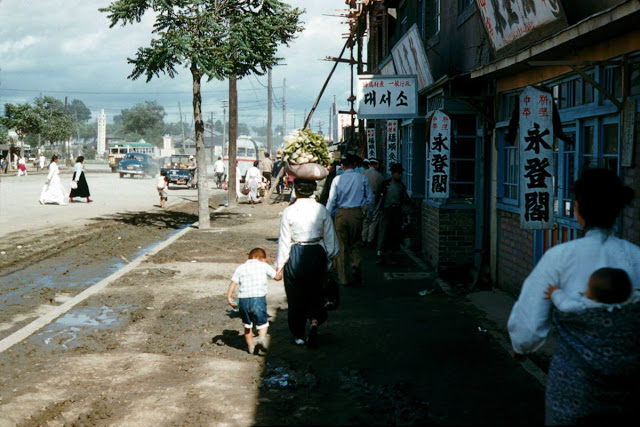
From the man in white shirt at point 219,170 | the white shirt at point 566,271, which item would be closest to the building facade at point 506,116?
the white shirt at point 566,271

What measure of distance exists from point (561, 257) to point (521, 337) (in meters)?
0.39

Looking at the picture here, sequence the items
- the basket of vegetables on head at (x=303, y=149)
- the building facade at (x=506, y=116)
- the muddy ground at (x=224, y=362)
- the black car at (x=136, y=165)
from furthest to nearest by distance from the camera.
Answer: the black car at (x=136, y=165) → the basket of vegetables on head at (x=303, y=149) → the building facade at (x=506, y=116) → the muddy ground at (x=224, y=362)

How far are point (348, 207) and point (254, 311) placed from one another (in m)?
3.89

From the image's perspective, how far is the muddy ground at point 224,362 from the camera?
537 cm

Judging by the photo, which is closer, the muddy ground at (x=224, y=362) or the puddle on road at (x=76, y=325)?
the muddy ground at (x=224, y=362)

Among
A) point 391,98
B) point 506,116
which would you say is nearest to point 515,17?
point 506,116

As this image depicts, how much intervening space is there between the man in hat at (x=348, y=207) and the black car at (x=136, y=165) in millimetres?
43850

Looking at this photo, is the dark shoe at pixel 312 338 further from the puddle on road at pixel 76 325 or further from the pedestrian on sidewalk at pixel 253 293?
the puddle on road at pixel 76 325

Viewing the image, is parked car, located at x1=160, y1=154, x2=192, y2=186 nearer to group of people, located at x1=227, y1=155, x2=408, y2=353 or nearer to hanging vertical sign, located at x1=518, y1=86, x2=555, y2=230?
group of people, located at x1=227, y1=155, x2=408, y2=353

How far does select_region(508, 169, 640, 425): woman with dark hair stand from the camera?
2855 millimetres

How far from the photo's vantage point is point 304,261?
23.9ft

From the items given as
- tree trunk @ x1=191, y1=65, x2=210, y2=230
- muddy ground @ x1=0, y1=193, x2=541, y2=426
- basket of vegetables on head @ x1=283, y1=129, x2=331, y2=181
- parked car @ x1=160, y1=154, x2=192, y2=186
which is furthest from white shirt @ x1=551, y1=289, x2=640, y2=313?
parked car @ x1=160, y1=154, x2=192, y2=186

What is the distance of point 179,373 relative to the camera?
253 inches

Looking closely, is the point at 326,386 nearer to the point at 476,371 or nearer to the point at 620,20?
the point at 476,371
